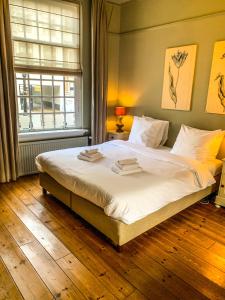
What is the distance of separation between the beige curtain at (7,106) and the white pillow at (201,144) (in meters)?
2.47

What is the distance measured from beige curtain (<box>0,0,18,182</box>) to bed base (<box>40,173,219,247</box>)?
2.86 feet

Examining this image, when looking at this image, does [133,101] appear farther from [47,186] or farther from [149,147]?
[47,186]

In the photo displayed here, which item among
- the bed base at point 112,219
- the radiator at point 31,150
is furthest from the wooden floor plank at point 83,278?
the radiator at point 31,150

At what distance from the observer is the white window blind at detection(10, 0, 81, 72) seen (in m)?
3.44

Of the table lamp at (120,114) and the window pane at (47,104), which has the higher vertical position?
the window pane at (47,104)

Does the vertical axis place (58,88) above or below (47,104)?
above

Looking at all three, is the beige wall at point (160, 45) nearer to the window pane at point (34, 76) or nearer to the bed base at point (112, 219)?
the bed base at point (112, 219)

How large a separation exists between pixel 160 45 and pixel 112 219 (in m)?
3.03

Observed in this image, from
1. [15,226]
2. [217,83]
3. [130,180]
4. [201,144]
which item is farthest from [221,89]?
[15,226]

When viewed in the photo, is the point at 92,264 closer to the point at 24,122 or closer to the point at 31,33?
the point at 24,122

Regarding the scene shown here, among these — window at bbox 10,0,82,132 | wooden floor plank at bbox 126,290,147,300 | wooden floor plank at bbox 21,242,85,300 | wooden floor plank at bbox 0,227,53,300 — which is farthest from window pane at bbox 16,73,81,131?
wooden floor plank at bbox 126,290,147,300

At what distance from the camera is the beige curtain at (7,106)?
3123mm

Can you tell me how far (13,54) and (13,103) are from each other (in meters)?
0.71

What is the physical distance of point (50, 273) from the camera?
1843 millimetres
